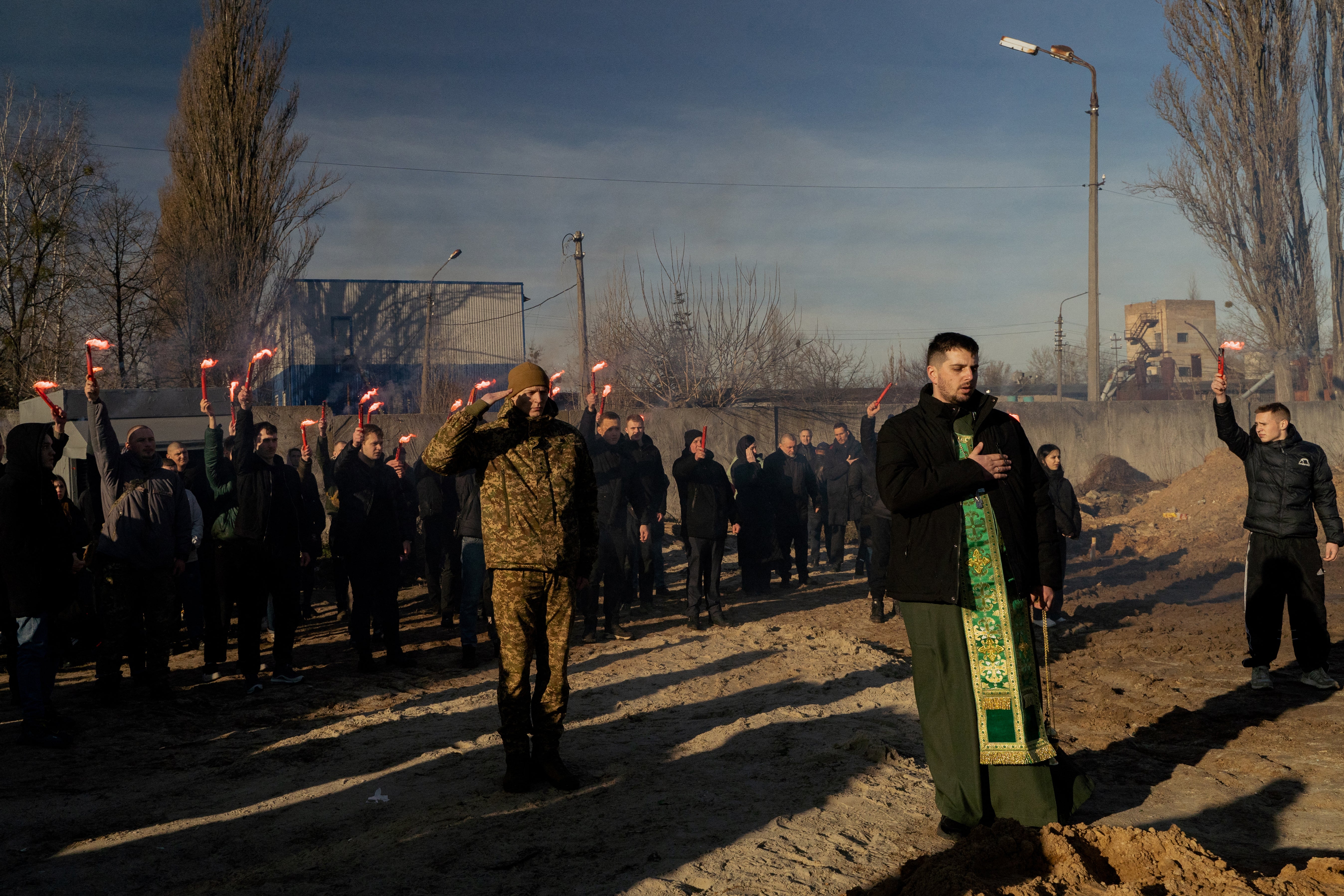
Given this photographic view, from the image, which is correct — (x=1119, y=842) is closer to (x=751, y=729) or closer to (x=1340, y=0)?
(x=751, y=729)

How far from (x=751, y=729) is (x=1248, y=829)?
8.50ft

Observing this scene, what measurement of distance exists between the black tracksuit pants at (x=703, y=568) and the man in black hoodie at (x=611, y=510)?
57 centimetres

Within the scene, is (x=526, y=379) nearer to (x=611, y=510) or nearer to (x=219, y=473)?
(x=219, y=473)

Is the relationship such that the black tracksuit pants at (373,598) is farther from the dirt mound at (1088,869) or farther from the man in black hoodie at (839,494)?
the man in black hoodie at (839,494)

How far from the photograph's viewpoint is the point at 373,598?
828 centimetres

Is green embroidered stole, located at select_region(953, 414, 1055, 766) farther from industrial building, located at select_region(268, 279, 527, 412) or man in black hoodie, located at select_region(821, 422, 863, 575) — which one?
industrial building, located at select_region(268, 279, 527, 412)

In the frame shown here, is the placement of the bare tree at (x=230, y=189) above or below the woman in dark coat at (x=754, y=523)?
above

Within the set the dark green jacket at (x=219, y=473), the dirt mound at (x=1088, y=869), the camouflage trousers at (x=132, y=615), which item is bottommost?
the dirt mound at (x=1088, y=869)

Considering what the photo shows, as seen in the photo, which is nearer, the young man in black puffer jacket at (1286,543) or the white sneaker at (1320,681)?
the white sneaker at (1320,681)

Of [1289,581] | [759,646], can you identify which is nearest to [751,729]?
[759,646]

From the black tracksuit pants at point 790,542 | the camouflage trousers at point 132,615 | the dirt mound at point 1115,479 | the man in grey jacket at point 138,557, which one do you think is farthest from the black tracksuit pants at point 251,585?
the dirt mound at point 1115,479

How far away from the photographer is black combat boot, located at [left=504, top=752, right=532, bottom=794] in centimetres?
468

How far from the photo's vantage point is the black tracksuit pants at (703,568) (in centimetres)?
986

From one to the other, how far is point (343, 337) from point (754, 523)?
30413 mm
